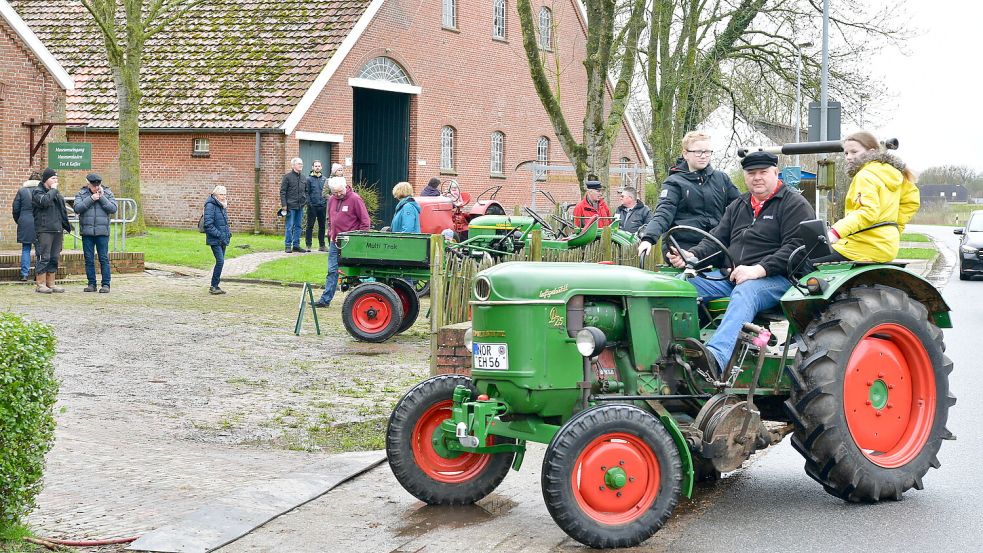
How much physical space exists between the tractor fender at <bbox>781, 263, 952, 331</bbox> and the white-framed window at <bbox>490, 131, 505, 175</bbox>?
32630 millimetres

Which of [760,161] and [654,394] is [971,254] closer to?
[760,161]

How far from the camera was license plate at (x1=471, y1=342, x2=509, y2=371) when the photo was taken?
654 centimetres

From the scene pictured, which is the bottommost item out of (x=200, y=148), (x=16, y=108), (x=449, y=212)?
(x=449, y=212)

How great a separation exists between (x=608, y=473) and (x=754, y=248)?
2.10 meters

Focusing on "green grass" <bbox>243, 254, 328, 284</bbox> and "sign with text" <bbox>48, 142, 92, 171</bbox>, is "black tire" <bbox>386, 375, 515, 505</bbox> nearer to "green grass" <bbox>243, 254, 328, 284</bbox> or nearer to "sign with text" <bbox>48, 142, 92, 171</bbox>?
"green grass" <bbox>243, 254, 328, 284</bbox>

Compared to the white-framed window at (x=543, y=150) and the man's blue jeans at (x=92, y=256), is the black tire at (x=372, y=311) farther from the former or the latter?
the white-framed window at (x=543, y=150)

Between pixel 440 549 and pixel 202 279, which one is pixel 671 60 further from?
pixel 440 549

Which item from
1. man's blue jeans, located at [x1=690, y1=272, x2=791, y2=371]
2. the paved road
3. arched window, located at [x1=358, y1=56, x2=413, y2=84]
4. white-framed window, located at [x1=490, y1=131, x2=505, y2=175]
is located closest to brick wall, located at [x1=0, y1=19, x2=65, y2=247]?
arched window, located at [x1=358, y1=56, x2=413, y2=84]

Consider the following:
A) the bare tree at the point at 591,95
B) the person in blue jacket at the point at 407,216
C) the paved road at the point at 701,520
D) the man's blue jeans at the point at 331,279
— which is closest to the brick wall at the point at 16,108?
the man's blue jeans at the point at 331,279

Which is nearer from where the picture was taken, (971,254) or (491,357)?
(491,357)

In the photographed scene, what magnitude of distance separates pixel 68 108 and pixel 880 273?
92.0 feet

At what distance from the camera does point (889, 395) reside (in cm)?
753

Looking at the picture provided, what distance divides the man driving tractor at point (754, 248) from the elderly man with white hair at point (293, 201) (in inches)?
752

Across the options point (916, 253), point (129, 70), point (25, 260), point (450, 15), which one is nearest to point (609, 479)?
point (25, 260)
